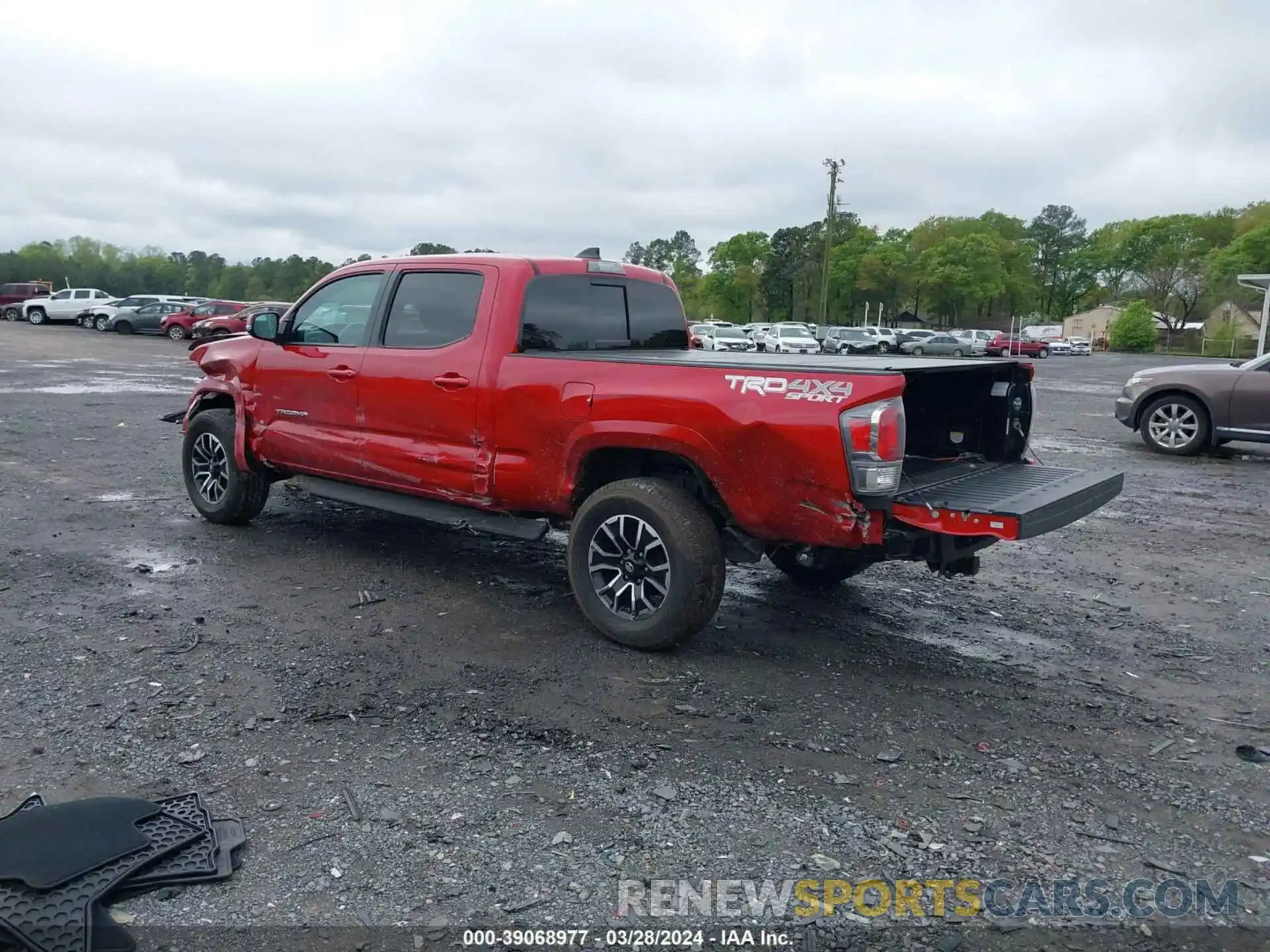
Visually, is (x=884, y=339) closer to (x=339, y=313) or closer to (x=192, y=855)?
(x=339, y=313)

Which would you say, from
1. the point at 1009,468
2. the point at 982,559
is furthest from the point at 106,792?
the point at 982,559

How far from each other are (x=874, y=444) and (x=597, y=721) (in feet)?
5.32

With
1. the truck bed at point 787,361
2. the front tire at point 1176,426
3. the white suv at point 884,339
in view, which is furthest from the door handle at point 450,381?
the white suv at point 884,339

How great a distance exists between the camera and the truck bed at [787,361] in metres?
4.39

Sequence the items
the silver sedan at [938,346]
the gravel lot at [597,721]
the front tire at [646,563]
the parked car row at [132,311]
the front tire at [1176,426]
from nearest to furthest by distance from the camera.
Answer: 1. the gravel lot at [597,721]
2. the front tire at [646,563]
3. the front tire at [1176,426]
4. the parked car row at [132,311]
5. the silver sedan at [938,346]

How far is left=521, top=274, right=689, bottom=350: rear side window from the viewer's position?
5.56 metres

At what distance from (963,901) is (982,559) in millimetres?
4428

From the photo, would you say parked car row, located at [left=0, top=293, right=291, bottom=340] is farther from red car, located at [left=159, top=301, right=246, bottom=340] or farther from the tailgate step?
the tailgate step

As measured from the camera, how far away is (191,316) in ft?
126

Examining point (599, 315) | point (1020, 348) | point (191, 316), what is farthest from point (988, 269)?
point (599, 315)

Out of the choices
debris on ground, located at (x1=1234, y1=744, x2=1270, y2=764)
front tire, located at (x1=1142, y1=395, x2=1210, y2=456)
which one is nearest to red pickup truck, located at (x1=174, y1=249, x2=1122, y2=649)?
debris on ground, located at (x1=1234, y1=744, x2=1270, y2=764)

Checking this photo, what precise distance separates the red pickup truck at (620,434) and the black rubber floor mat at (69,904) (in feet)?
7.75

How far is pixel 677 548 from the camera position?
463cm

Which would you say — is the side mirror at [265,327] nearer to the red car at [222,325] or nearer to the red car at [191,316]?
the red car at [222,325]
